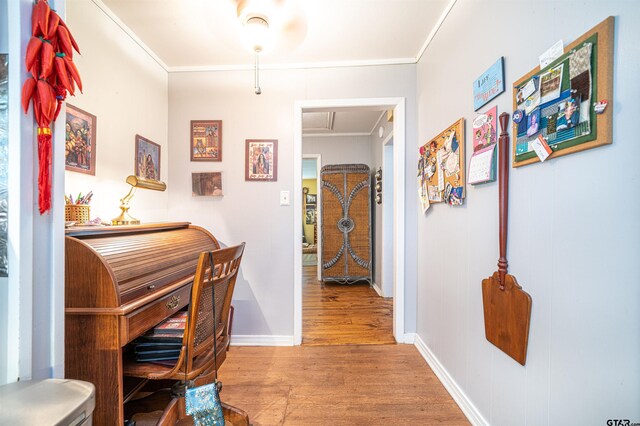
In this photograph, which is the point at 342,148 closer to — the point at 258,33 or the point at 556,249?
the point at 258,33

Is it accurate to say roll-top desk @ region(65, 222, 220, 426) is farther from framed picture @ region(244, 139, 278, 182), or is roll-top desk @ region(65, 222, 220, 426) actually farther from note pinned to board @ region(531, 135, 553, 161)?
note pinned to board @ region(531, 135, 553, 161)

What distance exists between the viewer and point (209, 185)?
89.0 inches

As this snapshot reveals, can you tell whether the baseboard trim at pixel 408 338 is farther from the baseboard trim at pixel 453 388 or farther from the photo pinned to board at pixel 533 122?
the photo pinned to board at pixel 533 122

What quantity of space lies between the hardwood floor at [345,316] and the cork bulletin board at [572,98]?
1943 mm

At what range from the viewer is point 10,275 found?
2.47ft

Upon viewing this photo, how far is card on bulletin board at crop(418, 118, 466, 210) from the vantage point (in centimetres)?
149

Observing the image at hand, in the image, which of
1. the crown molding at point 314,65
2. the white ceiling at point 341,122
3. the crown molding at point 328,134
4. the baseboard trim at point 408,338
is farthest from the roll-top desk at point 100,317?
the crown molding at point 328,134

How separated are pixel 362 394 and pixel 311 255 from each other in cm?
541

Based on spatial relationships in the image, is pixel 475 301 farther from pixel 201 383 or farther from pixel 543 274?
pixel 201 383

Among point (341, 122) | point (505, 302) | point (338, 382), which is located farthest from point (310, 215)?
point (505, 302)

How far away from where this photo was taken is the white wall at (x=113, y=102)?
4.88 feet

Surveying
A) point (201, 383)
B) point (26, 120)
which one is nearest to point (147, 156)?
point (26, 120)

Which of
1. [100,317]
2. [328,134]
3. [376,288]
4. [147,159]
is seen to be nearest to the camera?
[100,317]

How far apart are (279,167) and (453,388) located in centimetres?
197
